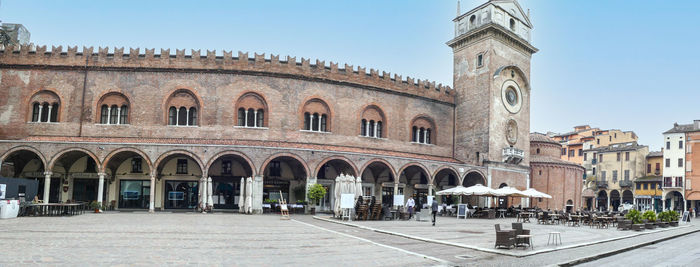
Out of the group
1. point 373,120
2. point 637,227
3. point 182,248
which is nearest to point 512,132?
point 373,120

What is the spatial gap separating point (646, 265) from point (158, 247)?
39.4 ft

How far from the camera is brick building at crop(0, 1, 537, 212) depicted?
29891 millimetres

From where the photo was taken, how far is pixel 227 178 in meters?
32.9

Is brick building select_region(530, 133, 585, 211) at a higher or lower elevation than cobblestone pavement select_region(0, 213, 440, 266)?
higher

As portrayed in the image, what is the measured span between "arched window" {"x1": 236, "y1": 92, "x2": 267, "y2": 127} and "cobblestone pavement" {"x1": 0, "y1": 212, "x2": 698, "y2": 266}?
14.6 metres

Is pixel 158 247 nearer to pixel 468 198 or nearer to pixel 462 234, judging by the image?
pixel 462 234

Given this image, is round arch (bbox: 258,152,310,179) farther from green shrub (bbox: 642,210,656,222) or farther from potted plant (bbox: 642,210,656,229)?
green shrub (bbox: 642,210,656,222)

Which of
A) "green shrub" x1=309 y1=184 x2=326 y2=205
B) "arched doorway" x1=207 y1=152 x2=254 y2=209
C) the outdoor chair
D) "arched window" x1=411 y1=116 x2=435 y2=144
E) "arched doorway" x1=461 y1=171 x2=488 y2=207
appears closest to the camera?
the outdoor chair

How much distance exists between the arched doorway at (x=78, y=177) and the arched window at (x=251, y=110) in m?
9.08

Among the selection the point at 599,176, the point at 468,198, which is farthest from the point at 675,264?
the point at 599,176

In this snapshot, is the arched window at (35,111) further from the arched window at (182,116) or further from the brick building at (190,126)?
the arched window at (182,116)

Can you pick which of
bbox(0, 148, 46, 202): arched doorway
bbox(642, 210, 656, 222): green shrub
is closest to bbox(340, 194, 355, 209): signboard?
bbox(642, 210, 656, 222): green shrub

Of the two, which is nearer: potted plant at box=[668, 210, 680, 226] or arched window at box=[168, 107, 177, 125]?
potted plant at box=[668, 210, 680, 226]

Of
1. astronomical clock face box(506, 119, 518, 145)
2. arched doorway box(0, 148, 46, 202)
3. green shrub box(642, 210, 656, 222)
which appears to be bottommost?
green shrub box(642, 210, 656, 222)
